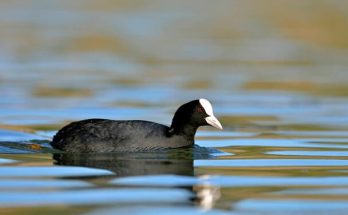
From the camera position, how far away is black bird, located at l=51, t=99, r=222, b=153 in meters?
13.5

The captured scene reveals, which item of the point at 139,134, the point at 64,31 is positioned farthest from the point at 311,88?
the point at 64,31

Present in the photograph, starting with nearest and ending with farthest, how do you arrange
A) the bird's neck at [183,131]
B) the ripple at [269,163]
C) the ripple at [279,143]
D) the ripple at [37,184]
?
1. the ripple at [37,184]
2. the ripple at [269,163]
3. the bird's neck at [183,131]
4. the ripple at [279,143]

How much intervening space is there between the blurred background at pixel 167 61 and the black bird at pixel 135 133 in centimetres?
318

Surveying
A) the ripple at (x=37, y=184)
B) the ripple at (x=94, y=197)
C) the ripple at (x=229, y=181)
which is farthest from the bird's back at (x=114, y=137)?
the ripple at (x=94, y=197)

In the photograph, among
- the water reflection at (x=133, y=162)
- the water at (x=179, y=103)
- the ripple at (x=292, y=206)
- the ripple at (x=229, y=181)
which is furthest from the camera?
the water reflection at (x=133, y=162)

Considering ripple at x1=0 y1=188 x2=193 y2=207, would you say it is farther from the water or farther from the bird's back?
the bird's back

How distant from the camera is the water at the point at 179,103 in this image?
10352 mm

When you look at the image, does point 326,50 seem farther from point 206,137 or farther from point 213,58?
point 206,137

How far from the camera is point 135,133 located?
13.5 metres

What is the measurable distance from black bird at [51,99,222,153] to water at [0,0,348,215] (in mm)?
198

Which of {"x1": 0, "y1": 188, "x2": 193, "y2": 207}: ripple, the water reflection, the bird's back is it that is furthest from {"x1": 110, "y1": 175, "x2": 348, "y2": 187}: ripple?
the bird's back

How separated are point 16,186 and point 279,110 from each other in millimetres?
9548

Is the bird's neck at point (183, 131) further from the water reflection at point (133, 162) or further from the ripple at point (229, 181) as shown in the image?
the ripple at point (229, 181)

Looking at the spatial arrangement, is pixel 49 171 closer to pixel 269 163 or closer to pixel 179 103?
pixel 269 163
